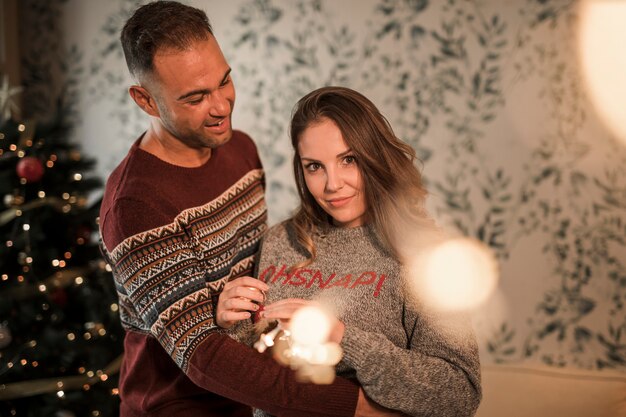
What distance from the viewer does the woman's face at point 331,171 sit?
1.50 meters

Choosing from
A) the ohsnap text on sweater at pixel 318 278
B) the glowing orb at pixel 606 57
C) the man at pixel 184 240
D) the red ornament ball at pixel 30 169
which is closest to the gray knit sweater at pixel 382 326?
the ohsnap text on sweater at pixel 318 278

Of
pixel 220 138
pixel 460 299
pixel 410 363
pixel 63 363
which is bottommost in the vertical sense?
pixel 63 363

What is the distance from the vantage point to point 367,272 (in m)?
1.51

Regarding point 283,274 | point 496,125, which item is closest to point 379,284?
point 283,274

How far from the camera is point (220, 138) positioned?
165 cm

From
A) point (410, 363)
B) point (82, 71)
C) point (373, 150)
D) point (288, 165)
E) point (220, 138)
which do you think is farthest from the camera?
point (82, 71)

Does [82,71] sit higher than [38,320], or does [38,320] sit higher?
[82,71]

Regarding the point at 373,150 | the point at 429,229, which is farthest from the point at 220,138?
the point at 429,229

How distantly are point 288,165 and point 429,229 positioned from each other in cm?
168

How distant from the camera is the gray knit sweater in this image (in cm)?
136

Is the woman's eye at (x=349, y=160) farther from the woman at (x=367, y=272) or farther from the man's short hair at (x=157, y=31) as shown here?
the man's short hair at (x=157, y=31)

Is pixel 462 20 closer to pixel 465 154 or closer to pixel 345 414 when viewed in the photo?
pixel 465 154

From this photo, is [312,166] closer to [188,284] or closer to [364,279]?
[364,279]

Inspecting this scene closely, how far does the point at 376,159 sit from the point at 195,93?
0.47m
